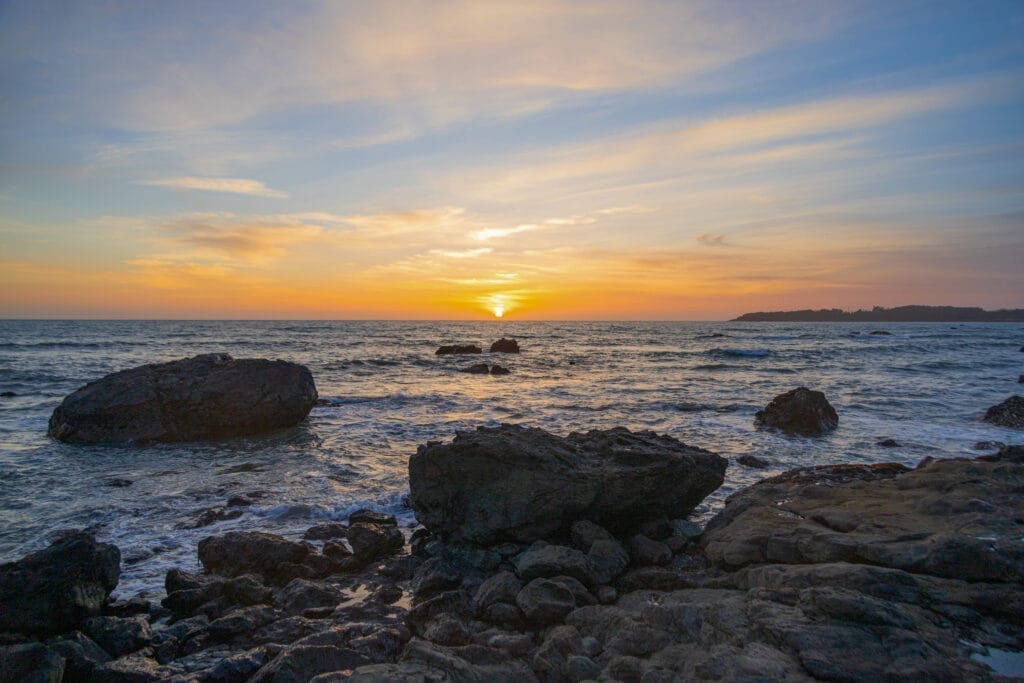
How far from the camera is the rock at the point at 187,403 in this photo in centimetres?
1420

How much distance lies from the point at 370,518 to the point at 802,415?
12.6 metres

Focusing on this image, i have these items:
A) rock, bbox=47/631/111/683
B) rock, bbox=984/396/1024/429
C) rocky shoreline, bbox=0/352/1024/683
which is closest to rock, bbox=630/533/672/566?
rocky shoreline, bbox=0/352/1024/683

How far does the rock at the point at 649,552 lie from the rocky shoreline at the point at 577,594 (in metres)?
0.03

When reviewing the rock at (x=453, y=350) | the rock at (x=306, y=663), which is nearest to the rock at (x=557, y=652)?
the rock at (x=306, y=663)

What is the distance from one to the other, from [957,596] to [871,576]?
623 millimetres

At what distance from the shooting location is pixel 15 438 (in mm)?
14188

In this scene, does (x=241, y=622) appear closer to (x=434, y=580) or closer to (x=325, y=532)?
(x=434, y=580)

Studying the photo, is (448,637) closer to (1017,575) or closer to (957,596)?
(957,596)

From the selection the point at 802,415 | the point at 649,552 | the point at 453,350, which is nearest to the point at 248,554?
the point at 649,552

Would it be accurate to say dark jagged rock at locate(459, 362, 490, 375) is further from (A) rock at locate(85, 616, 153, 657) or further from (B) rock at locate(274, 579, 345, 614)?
(A) rock at locate(85, 616, 153, 657)

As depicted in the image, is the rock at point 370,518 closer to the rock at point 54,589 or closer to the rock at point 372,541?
the rock at point 372,541

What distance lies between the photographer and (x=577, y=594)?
5703 millimetres

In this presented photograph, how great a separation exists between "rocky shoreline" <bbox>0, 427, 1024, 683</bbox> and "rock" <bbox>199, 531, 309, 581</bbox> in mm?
24

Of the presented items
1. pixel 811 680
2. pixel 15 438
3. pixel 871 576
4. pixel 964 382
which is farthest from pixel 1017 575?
pixel 964 382
